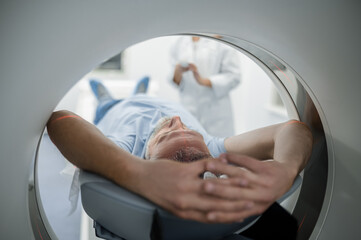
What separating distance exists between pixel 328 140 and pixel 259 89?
2.87 m

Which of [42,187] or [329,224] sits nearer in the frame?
[329,224]

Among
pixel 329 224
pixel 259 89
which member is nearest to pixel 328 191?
pixel 329 224

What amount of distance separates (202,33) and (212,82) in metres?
1.63

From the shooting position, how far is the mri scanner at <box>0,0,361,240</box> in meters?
0.42

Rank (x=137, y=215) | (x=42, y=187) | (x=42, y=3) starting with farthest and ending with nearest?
(x=42, y=187)
(x=137, y=215)
(x=42, y=3)

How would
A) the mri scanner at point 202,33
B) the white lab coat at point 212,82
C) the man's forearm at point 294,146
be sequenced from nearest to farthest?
the mri scanner at point 202,33
the man's forearm at point 294,146
the white lab coat at point 212,82

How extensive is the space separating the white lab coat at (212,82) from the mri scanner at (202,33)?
155cm

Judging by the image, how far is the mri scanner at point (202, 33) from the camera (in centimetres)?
42

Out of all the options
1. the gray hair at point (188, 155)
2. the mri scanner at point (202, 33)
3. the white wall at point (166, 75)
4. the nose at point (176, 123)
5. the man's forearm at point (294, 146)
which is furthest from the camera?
the white wall at point (166, 75)

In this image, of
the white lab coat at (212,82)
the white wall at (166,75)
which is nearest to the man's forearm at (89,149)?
the white lab coat at (212,82)

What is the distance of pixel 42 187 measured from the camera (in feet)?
2.41

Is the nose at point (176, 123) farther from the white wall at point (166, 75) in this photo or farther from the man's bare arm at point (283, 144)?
the white wall at point (166, 75)

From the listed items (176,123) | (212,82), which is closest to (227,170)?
(176,123)

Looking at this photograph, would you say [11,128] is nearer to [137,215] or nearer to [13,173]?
[13,173]
